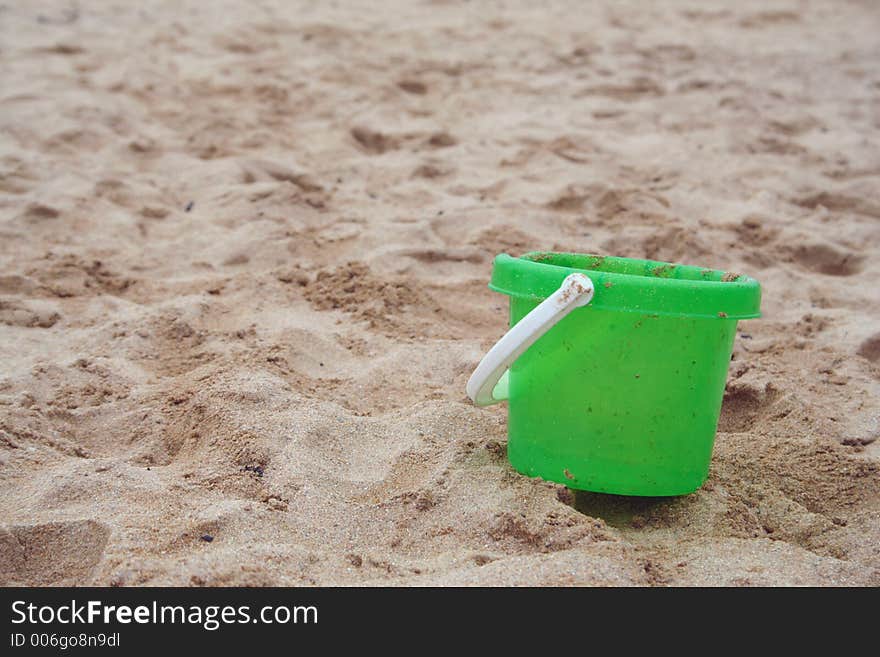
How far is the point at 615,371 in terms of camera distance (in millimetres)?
1434

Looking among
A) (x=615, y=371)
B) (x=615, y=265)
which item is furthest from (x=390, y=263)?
(x=615, y=371)

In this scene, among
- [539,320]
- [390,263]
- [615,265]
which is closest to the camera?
[539,320]

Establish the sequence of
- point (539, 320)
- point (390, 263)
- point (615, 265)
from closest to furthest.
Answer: point (539, 320) → point (615, 265) → point (390, 263)

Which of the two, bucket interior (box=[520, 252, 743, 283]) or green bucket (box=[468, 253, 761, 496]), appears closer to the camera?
green bucket (box=[468, 253, 761, 496])

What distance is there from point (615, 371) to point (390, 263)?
3.62 feet

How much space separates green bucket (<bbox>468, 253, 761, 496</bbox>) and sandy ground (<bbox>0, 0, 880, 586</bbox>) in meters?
0.08

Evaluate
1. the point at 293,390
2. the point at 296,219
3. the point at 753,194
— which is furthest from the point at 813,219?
the point at 293,390

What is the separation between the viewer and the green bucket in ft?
4.52

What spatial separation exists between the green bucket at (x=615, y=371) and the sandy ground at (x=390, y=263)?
0.26 feet

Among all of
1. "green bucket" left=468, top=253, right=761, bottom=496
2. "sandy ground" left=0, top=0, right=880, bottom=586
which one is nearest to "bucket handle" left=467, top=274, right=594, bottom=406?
"green bucket" left=468, top=253, right=761, bottom=496

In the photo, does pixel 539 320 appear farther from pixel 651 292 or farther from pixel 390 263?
pixel 390 263

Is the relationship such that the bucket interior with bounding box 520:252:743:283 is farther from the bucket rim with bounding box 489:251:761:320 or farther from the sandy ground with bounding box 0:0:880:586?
the sandy ground with bounding box 0:0:880:586

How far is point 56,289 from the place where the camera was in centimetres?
225
